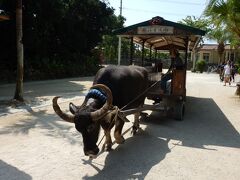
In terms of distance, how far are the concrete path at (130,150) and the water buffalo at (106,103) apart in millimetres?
533

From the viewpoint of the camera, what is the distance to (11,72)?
19688 mm

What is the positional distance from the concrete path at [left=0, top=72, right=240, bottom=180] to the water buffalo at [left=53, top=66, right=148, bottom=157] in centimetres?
53

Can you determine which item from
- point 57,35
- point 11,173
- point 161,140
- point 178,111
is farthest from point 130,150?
point 57,35

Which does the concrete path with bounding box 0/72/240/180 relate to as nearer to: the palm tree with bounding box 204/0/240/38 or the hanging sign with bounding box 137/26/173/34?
the hanging sign with bounding box 137/26/173/34

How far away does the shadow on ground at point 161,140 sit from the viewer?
6.13 meters

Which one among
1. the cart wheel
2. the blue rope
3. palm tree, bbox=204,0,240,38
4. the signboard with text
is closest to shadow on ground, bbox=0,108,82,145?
the blue rope

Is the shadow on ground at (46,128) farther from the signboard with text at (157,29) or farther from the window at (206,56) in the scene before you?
the window at (206,56)

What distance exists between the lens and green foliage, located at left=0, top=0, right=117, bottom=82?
19.8 metres

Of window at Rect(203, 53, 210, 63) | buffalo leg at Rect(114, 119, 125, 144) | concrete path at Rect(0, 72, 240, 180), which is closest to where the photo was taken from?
concrete path at Rect(0, 72, 240, 180)

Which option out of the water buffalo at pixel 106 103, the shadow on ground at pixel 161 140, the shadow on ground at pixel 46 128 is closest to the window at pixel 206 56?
the shadow on ground at pixel 161 140

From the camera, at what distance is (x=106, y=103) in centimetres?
571

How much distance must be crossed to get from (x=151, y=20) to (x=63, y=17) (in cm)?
1425

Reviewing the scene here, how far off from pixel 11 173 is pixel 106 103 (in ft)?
6.31

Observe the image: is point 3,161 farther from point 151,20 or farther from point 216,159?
point 151,20
